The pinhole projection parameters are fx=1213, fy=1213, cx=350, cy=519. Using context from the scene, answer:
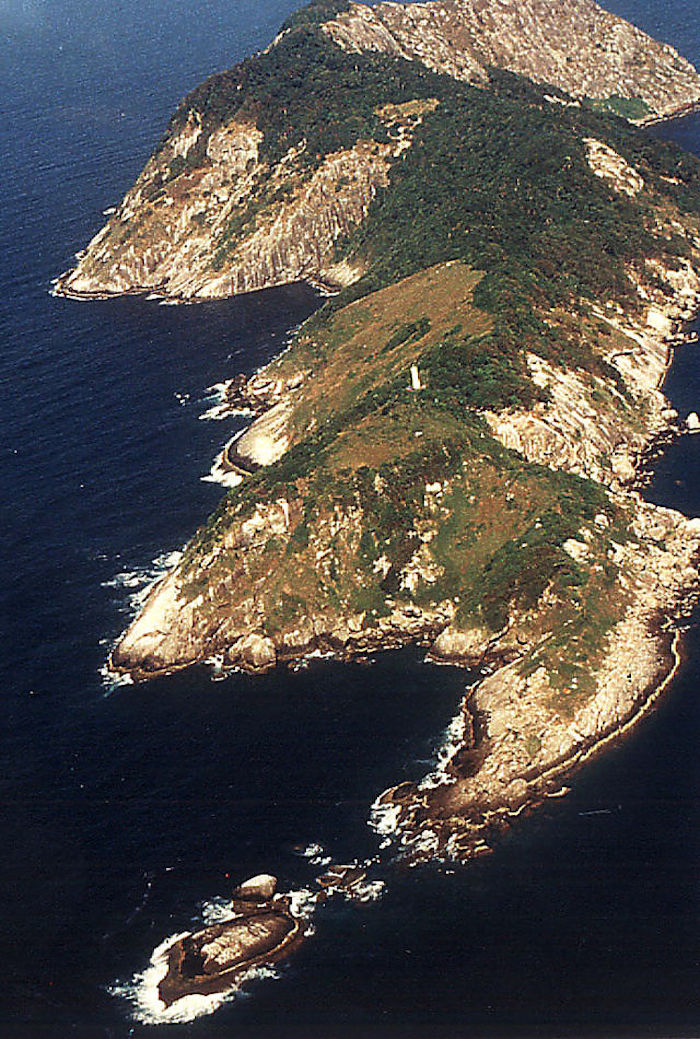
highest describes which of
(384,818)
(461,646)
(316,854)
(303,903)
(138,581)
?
(138,581)

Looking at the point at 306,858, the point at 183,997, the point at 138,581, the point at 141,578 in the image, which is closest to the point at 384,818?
the point at 306,858

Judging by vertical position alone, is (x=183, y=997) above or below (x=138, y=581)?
below

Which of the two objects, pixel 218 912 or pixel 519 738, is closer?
pixel 218 912

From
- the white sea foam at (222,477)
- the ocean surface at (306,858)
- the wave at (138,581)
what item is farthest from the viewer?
the white sea foam at (222,477)

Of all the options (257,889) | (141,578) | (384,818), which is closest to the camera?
(257,889)

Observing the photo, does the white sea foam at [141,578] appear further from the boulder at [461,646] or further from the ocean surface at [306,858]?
the boulder at [461,646]

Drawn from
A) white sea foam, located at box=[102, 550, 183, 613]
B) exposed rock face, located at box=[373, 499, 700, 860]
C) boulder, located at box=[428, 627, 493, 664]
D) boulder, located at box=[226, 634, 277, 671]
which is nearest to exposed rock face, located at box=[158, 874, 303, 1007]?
exposed rock face, located at box=[373, 499, 700, 860]

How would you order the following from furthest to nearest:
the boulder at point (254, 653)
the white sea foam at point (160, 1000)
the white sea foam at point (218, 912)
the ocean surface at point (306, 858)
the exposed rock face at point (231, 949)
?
the boulder at point (254, 653)
the white sea foam at point (218, 912)
the exposed rock face at point (231, 949)
the white sea foam at point (160, 1000)
the ocean surface at point (306, 858)

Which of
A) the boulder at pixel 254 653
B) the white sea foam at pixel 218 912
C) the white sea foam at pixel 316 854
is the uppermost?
the boulder at pixel 254 653

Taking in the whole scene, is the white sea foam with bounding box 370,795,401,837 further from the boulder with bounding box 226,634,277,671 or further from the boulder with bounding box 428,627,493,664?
the boulder with bounding box 226,634,277,671

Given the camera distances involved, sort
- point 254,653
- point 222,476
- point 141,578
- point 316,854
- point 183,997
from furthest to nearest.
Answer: point 222,476
point 141,578
point 254,653
point 316,854
point 183,997

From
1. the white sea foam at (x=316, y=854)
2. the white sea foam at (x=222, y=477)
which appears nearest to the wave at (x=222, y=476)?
the white sea foam at (x=222, y=477)

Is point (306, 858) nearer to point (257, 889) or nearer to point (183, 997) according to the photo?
point (257, 889)

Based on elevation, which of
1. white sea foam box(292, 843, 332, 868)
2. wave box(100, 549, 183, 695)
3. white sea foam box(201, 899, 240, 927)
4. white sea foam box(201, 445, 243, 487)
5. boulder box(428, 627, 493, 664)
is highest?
white sea foam box(201, 445, 243, 487)
